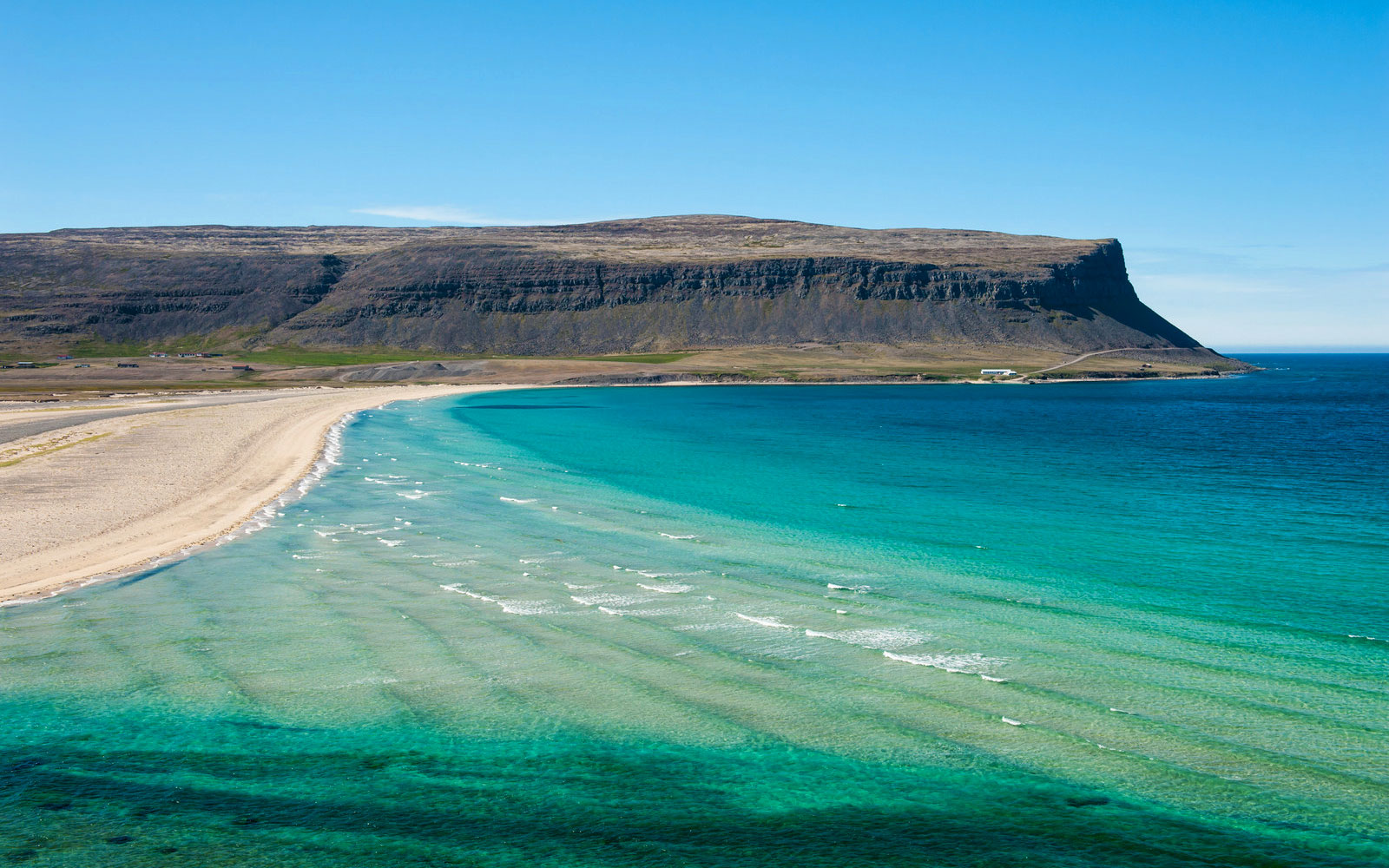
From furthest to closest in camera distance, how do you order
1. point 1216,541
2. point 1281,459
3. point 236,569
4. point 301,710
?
point 1281,459 → point 1216,541 → point 236,569 → point 301,710

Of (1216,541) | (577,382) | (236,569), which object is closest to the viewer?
(236,569)

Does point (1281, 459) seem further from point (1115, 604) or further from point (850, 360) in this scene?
point (850, 360)

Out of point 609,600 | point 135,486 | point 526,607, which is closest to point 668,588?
point 609,600

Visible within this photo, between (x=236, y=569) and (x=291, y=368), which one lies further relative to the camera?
(x=291, y=368)

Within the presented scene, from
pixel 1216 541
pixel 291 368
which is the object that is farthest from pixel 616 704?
pixel 291 368

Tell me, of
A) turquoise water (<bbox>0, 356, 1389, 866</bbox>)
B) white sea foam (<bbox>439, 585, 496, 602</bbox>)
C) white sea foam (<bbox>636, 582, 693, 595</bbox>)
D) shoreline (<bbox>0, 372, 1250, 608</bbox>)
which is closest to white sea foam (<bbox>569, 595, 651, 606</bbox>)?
turquoise water (<bbox>0, 356, 1389, 866</bbox>)

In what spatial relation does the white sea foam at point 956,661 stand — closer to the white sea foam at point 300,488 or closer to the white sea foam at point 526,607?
the white sea foam at point 526,607
